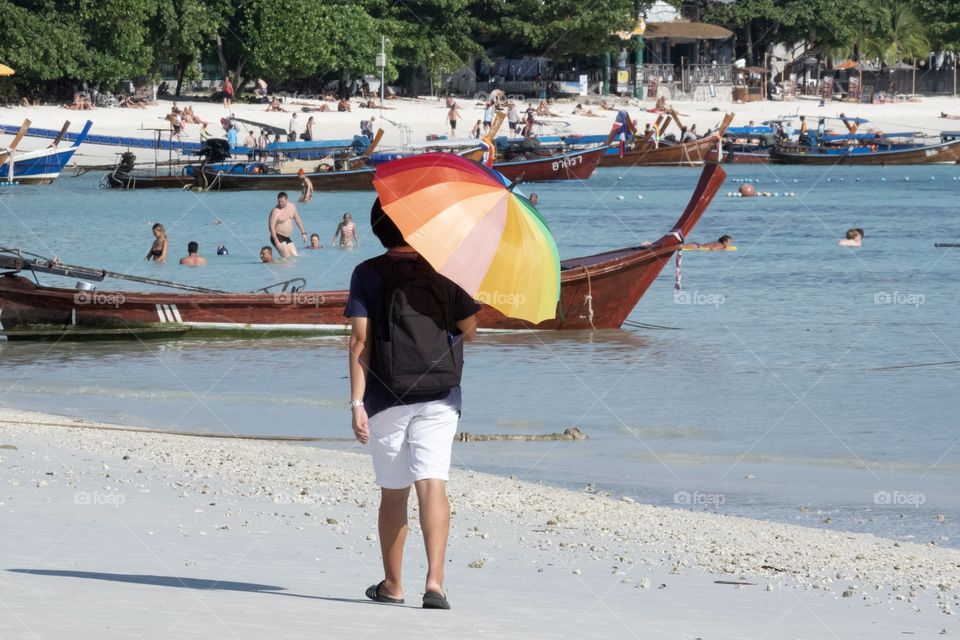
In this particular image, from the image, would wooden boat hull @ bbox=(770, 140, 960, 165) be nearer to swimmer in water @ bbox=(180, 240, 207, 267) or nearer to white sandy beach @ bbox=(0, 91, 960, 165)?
white sandy beach @ bbox=(0, 91, 960, 165)

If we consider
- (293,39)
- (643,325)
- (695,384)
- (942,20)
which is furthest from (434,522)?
(942,20)

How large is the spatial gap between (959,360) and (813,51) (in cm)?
6218

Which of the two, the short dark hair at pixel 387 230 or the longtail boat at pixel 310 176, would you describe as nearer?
the short dark hair at pixel 387 230

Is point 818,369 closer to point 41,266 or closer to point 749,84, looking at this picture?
point 41,266

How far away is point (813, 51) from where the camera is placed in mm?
74938

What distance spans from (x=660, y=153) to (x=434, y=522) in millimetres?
48104

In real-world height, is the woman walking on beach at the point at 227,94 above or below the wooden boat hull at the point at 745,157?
above

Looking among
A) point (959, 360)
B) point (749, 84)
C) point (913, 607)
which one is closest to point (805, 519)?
point (913, 607)

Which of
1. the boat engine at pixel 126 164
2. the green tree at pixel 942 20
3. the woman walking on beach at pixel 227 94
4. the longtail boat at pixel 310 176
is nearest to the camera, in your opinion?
the longtail boat at pixel 310 176

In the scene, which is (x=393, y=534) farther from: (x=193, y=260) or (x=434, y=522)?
(x=193, y=260)

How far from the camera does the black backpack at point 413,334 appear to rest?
4957 mm

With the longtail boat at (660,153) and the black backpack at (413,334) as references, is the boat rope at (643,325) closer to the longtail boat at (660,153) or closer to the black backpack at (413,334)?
the black backpack at (413,334)

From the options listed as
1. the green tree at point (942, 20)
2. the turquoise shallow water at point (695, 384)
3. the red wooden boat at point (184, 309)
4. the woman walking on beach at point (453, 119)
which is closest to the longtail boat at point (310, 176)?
the turquoise shallow water at point (695, 384)

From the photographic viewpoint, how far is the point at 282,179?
42031 mm
